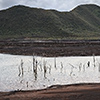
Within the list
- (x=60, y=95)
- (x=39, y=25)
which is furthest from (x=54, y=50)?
(x=39, y=25)

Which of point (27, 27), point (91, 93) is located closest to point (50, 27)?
point (27, 27)

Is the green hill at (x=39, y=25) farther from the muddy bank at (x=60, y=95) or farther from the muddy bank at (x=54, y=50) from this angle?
the muddy bank at (x=60, y=95)

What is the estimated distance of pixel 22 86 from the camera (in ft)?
52.2

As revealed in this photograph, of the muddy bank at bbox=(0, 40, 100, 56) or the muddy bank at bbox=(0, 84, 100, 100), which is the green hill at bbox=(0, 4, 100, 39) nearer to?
the muddy bank at bbox=(0, 40, 100, 56)

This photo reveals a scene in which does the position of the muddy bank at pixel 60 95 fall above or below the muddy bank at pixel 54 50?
above

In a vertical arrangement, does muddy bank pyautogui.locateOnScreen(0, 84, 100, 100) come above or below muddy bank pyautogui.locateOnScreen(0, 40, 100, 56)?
above

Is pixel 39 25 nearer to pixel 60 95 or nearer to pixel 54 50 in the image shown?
pixel 54 50

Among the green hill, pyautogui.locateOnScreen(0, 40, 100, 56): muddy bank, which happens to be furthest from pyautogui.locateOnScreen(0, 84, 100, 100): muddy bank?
the green hill

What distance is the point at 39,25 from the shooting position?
5094 inches

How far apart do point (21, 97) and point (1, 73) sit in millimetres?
8633

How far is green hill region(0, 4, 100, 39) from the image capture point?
119 metres

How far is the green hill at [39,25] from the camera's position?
391 feet

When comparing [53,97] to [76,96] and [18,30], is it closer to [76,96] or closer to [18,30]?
[76,96]

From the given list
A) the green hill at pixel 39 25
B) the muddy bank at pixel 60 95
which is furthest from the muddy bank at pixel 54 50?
the green hill at pixel 39 25
